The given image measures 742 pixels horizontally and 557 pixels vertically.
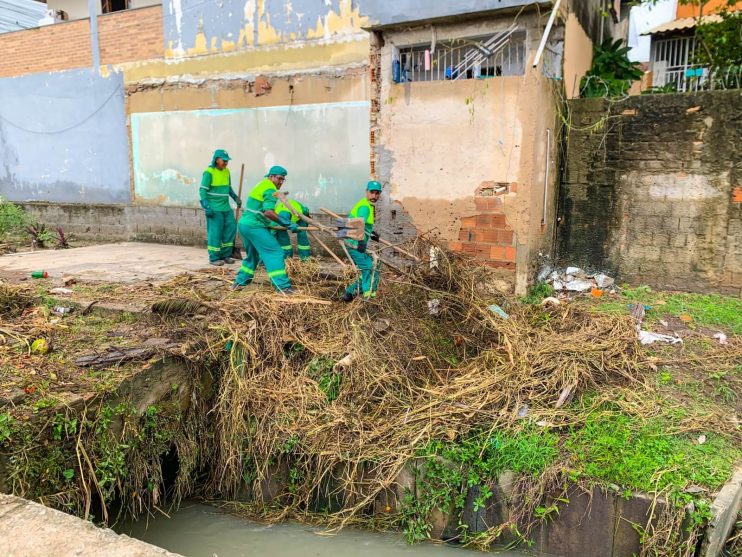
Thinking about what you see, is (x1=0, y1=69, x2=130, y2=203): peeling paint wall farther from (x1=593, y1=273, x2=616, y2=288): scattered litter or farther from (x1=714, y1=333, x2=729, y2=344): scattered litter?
(x1=714, y1=333, x2=729, y2=344): scattered litter

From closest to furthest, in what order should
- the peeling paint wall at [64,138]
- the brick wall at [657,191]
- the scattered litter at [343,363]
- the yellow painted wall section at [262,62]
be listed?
the scattered litter at [343,363] → the brick wall at [657,191] → the yellow painted wall section at [262,62] → the peeling paint wall at [64,138]

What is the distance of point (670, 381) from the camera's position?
14.8 ft

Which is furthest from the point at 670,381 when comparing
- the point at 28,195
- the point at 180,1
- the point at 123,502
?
the point at 28,195

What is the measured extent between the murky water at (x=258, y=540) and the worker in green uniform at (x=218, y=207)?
13.7ft

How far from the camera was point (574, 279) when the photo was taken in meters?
6.84

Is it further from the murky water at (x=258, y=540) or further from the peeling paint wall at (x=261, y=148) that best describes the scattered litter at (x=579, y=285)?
the murky water at (x=258, y=540)

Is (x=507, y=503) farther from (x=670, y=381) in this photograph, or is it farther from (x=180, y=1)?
(x=180, y=1)

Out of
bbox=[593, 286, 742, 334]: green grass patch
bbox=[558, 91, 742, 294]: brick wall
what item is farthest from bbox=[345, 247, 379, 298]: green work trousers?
bbox=[558, 91, 742, 294]: brick wall

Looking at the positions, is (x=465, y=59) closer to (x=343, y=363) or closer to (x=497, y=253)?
(x=497, y=253)

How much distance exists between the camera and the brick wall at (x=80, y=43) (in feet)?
33.1

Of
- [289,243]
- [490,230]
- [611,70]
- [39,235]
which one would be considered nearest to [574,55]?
[611,70]

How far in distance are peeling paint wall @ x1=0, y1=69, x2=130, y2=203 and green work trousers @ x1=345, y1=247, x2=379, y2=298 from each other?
684 cm

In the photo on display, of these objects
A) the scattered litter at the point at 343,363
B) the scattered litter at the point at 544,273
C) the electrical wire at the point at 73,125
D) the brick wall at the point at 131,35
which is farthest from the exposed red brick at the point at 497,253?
the electrical wire at the point at 73,125

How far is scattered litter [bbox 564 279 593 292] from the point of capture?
21.7ft
